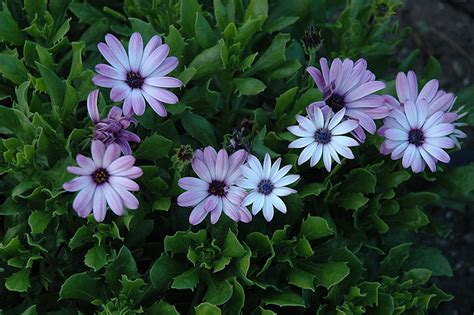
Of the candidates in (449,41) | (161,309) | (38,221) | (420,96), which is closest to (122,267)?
(161,309)

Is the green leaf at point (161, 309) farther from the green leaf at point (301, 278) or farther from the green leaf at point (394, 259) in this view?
the green leaf at point (394, 259)

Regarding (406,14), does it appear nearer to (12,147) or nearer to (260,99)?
(260,99)

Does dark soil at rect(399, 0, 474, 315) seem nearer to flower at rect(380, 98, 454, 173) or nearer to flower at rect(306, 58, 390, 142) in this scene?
flower at rect(380, 98, 454, 173)

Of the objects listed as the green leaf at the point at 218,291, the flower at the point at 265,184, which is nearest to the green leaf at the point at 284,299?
the green leaf at the point at 218,291

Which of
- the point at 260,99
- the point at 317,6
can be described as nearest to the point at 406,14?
the point at 317,6

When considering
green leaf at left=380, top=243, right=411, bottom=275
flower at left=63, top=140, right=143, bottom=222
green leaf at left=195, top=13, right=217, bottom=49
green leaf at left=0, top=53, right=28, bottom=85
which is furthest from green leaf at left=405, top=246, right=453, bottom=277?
green leaf at left=0, top=53, right=28, bottom=85
